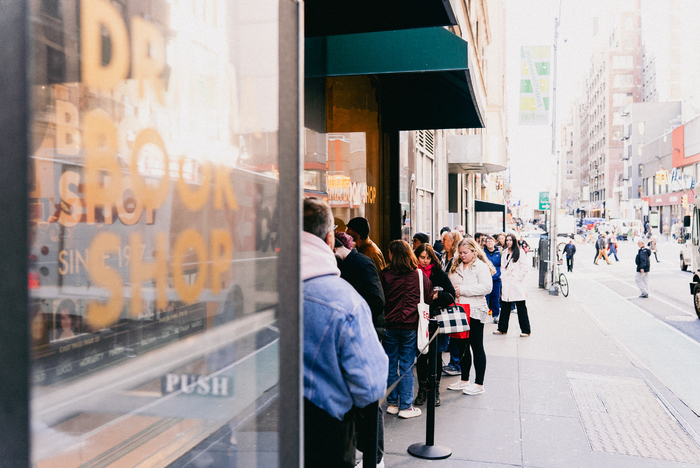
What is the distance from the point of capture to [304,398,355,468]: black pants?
8.93ft

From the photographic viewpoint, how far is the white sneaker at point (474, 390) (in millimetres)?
6812

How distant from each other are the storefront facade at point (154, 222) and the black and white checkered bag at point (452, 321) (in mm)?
3544

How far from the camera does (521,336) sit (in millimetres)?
10656

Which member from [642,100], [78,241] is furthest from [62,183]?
[642,100]

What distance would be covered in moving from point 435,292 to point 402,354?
84 centimetres

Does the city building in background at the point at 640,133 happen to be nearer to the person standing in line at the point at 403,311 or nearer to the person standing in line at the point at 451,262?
the person standing in line at the point at 451,262

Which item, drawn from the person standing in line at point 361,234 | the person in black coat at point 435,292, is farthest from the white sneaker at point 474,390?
the person standing in line at point 361,234

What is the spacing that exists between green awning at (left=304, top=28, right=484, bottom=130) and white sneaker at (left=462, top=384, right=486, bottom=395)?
380cm

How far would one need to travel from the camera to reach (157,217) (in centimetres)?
202

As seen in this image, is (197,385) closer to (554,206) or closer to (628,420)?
(628,420)

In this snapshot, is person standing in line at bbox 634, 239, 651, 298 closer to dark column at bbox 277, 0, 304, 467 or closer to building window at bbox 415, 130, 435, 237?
building window at bbox 415, 130, 435, 237

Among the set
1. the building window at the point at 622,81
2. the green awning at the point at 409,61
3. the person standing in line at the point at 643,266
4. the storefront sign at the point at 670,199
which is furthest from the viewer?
the building window at the point at 622,81

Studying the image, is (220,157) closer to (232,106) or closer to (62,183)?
(232,106)

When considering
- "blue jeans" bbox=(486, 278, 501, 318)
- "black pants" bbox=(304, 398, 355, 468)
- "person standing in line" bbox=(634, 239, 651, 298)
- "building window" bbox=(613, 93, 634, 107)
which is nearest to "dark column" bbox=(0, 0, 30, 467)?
"black pants" bbox=(304, 398, 355, 468)
